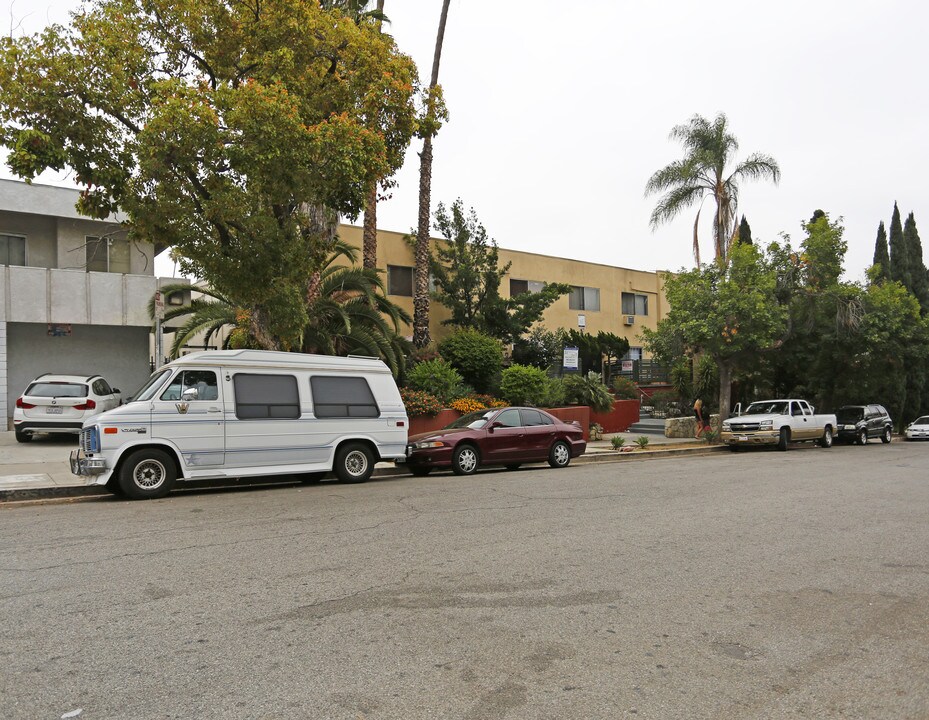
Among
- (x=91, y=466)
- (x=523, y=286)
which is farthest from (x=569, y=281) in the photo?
(x=91, y=466)

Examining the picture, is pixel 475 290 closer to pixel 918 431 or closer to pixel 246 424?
pixel 246 424

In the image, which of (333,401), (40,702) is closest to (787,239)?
(333,401)

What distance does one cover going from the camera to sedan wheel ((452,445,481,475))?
48.1ft

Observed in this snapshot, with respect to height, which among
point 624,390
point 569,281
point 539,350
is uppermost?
point 569,281

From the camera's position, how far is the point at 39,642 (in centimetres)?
462

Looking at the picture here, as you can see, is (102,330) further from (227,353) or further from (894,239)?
(894,239)

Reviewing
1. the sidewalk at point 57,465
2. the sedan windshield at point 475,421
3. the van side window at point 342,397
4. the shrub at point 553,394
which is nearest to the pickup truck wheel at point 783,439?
the sidewalk at point 57,465

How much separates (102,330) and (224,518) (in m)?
15.4

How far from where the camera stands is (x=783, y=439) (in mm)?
A: 22797

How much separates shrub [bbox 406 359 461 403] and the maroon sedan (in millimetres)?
4081

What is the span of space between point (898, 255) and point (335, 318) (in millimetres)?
37028

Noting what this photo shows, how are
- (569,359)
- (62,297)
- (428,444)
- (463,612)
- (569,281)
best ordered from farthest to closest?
(569,281)
(569,359)
(62,297)
(428,444)
(463,612)

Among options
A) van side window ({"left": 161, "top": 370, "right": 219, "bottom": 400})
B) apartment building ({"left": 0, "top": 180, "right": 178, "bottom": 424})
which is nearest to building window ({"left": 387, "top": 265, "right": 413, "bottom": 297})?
apartment building ({"left": 0, "top": 180, "right": 178, "bottom": 424})

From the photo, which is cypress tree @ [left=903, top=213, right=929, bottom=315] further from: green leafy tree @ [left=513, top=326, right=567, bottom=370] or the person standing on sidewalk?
green leafy tree @ [left=513, top=326, right=567, bottom=370]
